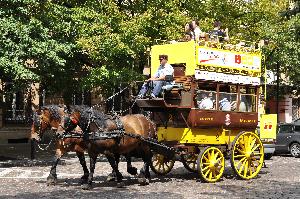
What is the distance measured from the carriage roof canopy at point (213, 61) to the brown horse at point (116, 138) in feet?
6.56

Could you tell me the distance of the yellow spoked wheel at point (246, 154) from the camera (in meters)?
14.6

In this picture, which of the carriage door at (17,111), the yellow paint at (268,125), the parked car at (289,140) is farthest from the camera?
the carriage door at (17,111)

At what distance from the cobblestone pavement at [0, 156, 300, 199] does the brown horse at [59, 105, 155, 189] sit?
0.59 meters

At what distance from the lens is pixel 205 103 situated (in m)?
14.3

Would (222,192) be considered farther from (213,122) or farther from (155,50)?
(155,50)

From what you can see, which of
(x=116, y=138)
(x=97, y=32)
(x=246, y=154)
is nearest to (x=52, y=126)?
(x=116, y=138)

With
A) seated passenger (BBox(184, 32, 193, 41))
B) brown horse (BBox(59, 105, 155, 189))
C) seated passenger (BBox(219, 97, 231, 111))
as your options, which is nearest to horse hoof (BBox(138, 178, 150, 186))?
brown horse (BBox(59, 105, 155, 189))

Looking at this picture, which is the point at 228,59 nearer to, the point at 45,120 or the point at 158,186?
the point at 158,186

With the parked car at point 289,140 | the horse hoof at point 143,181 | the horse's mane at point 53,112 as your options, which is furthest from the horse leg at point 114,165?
the parked car at point 289,140

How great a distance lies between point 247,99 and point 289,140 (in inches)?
401

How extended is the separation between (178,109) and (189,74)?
1011 mm

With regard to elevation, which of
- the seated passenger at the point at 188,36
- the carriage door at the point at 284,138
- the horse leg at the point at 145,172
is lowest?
the horse leg at the point at 145,172

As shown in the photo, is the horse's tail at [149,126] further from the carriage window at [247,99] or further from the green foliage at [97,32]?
the green foliage at [97,32]

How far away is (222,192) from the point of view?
12344 mm
